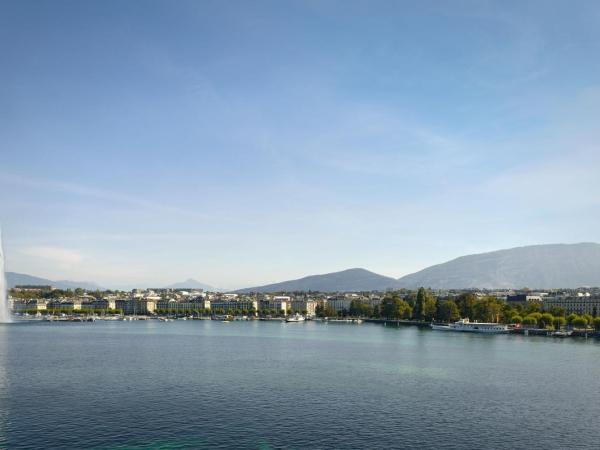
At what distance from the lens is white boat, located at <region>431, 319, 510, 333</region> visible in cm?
12259

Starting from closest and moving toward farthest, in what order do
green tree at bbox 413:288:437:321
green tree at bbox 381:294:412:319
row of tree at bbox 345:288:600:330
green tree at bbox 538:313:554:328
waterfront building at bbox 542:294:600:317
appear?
green tree at bbox 538:313:554:328, row of tree at bbox 345:288:600:330, green tree at bbox 413:288:437:321, waterfront building at bbox 542:294:600:317, green tree at bbox 381:294:412:319

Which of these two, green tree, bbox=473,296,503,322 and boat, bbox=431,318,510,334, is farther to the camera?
green tree, bbox=473,296,503,322

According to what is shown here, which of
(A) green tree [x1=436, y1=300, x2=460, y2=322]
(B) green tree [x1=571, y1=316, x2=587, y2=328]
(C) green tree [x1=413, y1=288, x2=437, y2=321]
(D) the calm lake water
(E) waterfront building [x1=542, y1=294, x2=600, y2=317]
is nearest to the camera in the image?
(D) the calm lake water

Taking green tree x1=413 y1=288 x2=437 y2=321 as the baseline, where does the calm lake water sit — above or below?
below

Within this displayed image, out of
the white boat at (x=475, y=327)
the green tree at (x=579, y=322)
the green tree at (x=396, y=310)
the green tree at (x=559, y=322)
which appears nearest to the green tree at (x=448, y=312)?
the white boat at (x=475, y=327)

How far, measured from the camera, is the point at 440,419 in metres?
37.9

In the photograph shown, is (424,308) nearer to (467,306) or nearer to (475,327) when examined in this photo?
(467,306)

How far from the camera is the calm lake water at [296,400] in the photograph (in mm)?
33438

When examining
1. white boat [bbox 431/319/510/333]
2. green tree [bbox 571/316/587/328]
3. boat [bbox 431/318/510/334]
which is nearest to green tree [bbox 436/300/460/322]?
boat [bbox 431/318/510/334]

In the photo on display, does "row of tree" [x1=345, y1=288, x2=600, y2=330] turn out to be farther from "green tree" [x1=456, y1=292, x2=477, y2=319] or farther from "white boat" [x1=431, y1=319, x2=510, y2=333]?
"white boat" [x1=431, y1=319, x2=510, y2=333]

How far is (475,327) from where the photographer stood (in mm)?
128000

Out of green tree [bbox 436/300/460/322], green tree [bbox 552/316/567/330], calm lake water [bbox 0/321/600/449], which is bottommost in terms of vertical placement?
calm lake water [bbox 0/321/600/449]

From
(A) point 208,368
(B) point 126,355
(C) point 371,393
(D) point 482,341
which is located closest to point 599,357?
(D) point 482,341

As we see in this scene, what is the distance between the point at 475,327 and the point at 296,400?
9425 cm
